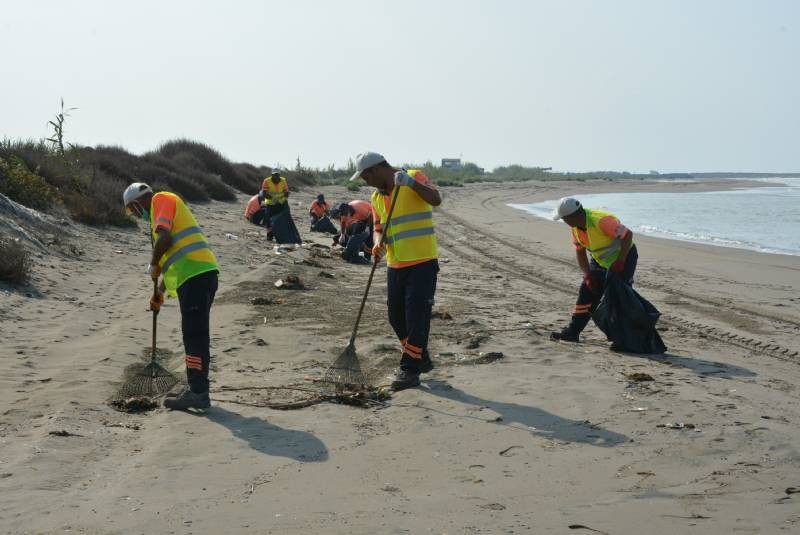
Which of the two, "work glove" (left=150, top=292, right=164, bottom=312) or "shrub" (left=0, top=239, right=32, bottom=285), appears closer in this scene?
"work glove" (left=150, top=292, right=164, bottom=312)

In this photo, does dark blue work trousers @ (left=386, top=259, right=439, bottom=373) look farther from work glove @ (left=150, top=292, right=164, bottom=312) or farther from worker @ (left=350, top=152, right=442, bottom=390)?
work glove @ (left=150, top=292, right=164, bottom=312)

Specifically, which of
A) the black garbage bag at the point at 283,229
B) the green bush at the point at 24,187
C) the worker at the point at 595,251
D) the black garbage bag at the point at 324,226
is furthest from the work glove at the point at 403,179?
the black garbage bag at the point at 324,226

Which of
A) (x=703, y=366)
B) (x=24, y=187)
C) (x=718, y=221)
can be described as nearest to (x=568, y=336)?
(x=703, y=366)

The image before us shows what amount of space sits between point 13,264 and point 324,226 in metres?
10.1

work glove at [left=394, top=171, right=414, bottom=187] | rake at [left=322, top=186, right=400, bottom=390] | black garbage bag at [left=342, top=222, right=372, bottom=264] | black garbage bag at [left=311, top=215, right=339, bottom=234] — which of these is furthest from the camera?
black garbage bag at [left=311, top=215, right=339, bottom=234]

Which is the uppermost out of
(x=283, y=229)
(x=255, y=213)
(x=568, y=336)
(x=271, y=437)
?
(x=255, y=213)

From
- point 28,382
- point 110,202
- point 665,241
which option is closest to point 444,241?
point 665,241

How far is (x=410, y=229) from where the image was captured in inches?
271

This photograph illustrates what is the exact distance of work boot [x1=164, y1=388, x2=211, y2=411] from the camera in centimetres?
631

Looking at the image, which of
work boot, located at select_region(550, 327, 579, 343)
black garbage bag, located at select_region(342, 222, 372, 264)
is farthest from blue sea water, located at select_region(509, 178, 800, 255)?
work boot, located at select_region(550, 327, 579, 343)

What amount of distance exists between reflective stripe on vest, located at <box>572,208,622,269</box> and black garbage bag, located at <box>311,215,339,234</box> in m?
11.5

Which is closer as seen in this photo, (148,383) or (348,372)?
(148,383)

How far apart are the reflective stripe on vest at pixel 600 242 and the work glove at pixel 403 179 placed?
238 centimetres

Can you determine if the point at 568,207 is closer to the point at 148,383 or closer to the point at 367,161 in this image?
the point at 367,161
